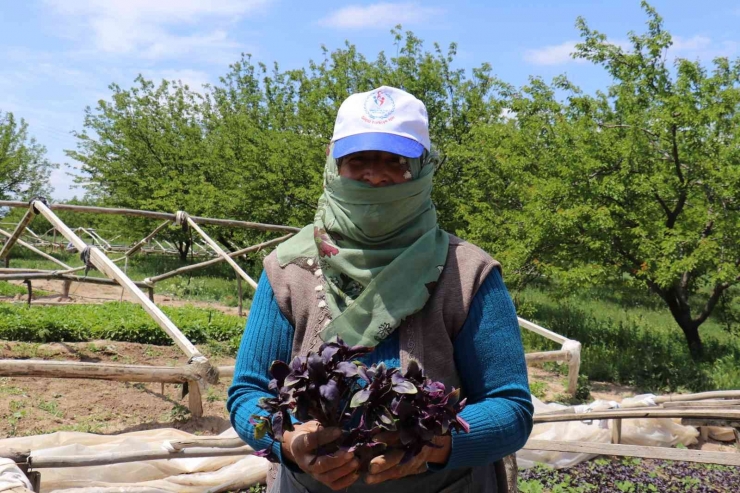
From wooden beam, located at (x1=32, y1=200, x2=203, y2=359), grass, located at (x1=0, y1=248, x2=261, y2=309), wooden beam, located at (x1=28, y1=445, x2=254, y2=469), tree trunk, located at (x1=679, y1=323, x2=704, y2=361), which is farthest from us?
grass, located at (x1=0, y1=248, x2=261, y2=309)

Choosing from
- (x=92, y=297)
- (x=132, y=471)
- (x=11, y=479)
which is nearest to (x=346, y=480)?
(x=11, y=479)

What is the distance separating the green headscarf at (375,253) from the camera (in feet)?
4.82

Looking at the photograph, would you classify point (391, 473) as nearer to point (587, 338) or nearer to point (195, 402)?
point (195, 402)

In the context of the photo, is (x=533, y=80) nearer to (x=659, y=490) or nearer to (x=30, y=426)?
(x=659, y=490)

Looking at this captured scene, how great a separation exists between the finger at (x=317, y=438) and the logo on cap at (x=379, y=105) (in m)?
0.68

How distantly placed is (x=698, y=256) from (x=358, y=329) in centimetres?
754

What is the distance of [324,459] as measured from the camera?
125 centimetres

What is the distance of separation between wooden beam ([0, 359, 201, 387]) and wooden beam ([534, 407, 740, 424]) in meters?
2.65

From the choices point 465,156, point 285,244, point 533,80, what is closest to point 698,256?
point 533,80

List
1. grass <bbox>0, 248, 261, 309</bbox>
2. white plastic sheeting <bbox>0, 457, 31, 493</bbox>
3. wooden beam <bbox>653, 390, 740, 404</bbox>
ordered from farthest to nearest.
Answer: grass <bbox>0, 248, 261, 309</bbox> → wooden beam <bbox>653, 390, 740, 404</bbox> → white plastic sheeting <bbox>0, 457, 31, 493</bbox>

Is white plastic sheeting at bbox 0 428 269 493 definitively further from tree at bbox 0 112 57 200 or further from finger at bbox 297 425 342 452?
tree at bbox 0 112 57 200

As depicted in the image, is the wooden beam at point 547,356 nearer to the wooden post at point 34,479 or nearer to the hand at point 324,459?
the wooden post at point 34,479

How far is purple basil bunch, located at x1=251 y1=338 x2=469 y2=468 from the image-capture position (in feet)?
4.00

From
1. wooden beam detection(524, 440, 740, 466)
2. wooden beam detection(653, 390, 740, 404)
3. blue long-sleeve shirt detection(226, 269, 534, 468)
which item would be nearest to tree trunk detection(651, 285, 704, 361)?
wooden beam detection(653, 390, 740, 404)
